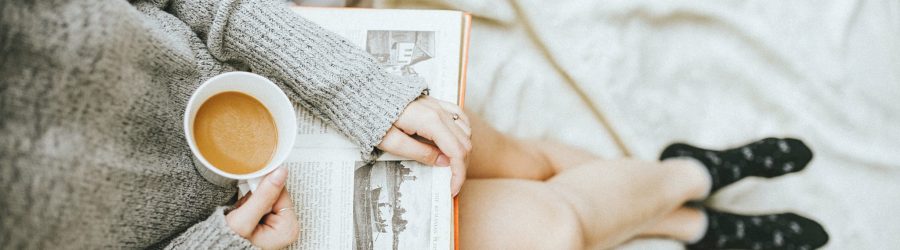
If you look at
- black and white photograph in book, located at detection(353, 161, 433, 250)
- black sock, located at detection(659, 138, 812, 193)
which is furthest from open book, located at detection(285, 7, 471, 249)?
black sock, located at detection(659, 138, 812, 193)

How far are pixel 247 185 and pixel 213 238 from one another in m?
0.07

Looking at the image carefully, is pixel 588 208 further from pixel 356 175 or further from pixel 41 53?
pixel 41 53

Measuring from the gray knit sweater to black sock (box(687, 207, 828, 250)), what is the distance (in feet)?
2.16

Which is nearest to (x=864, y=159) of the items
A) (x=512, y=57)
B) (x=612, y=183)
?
(x=612, y=183)

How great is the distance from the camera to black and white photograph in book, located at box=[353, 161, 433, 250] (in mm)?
654

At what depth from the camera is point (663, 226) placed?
101 centimetres

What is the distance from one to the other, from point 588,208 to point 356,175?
326mm

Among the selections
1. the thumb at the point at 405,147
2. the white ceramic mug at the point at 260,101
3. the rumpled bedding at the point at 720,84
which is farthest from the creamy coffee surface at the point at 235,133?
the rumpled bedding at the point at 720,84

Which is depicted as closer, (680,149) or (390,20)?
(390,20)

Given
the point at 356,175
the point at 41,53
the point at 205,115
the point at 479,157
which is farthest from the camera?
the point at 479,157

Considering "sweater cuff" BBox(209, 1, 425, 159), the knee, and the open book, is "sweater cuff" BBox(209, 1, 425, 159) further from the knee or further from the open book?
the knee

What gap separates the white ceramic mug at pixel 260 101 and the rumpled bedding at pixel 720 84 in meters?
0.50

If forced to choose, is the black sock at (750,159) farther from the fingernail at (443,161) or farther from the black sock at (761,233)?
the fingernail at (443,161)

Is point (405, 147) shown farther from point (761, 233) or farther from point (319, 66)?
point (761, 233)
